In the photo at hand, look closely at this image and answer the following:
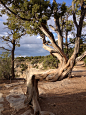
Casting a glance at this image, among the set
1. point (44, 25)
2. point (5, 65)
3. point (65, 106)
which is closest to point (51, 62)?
point (5, 65)

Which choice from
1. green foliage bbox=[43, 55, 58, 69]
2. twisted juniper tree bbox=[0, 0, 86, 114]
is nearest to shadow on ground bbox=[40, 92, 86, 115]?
twisted juniper tree bbox=[0, 0, 86, 114]

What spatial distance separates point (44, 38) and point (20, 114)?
4.73 meters

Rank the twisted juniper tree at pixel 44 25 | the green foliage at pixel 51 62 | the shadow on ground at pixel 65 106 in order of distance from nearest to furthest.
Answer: the shadow on ground at pixel 65 106 → the twisted juniper tree at pixel 44 25 → the green foliage at pixel 51 62

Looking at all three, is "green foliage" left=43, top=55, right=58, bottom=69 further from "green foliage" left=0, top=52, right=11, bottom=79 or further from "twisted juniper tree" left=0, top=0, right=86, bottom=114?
"twisted juniper tree" left=0, top=0, right=86, bottom=114

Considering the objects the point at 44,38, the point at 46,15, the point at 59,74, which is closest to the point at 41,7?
the point at 46,15

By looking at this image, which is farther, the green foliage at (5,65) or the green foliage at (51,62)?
the green foliage at (51,62)

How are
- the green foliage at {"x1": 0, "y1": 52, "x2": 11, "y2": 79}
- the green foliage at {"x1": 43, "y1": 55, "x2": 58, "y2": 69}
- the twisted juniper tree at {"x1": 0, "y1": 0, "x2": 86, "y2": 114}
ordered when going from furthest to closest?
1. the green foliage at {"x1": 43, "y1": 55, "x2": 58, "y2": 69}
2. the green foliage at {"x1": 0, "y1": 52, "x2": 11, "y2": 79}
3. the twisted juniper tree at {"x1": 0, "y1": 0, "x2": 86, "y2": 114}

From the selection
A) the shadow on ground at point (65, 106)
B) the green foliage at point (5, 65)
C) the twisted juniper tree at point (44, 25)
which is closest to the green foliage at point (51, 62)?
the green foliage at point (5, 65)

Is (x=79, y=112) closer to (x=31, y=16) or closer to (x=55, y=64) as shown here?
(x=31, y=16)

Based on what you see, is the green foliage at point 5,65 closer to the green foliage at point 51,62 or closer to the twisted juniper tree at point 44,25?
the twisted juniper tree at point 44,25

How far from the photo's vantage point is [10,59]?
10836mm

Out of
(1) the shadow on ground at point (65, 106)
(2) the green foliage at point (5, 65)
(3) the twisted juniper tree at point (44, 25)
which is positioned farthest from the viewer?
(2) the green foliage at point (5, 65)

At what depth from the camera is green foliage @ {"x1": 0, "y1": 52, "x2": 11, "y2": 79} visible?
10.3m

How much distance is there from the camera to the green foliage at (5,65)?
10258mm
